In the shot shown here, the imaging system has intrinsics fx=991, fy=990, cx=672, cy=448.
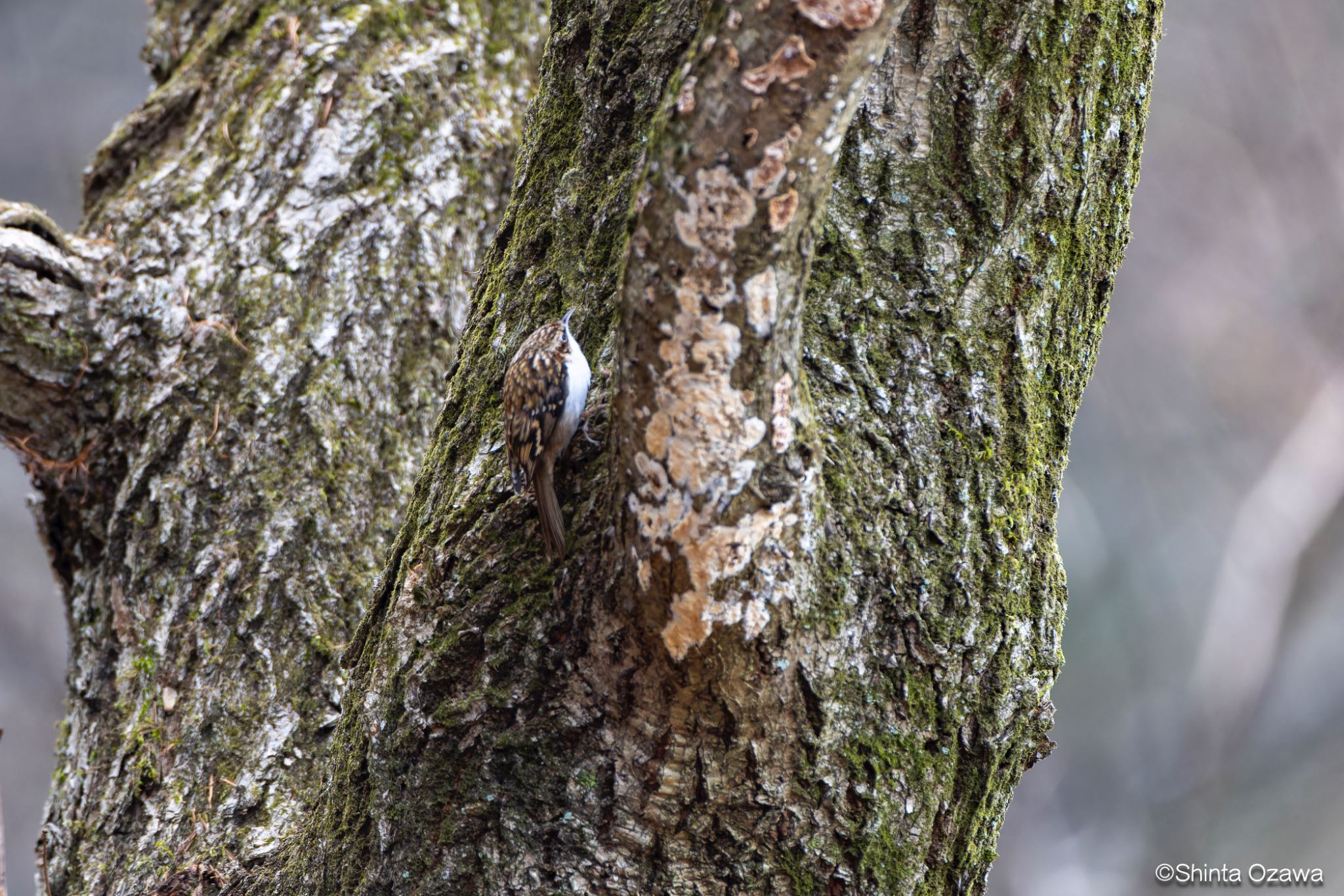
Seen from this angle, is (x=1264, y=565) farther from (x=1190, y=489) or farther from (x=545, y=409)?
(x=545, y=409)

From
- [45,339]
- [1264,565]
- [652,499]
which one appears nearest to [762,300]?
[652,499]

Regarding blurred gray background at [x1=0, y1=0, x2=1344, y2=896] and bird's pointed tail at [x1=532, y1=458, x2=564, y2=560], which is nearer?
bird's pointed tail at [x1=532, y1=458, x2=564, y2=560]

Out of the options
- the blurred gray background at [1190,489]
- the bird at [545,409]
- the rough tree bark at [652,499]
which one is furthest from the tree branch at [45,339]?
the blurred gray background at [1190,489]

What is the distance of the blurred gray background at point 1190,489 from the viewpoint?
9.23m

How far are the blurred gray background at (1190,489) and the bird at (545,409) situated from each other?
932 cm

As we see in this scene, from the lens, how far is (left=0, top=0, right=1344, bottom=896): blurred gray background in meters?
9.23

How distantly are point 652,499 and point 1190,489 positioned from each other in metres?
10.0

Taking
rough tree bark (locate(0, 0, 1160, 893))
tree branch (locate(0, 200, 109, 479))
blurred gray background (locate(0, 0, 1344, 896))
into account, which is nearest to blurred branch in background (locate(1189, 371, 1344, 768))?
blurred gray background (locate(0, 0, 1344, 896))

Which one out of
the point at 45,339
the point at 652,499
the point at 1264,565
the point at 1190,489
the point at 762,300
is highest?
the point at 1190,489

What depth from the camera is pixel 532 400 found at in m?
1.71

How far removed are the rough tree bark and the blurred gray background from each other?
28.0 feet

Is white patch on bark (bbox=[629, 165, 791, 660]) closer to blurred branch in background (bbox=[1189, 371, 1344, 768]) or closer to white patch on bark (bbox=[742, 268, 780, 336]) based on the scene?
white patch on bark (bbox=[742, 268, 780, 336])

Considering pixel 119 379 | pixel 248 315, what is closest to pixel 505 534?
pixel 248 315

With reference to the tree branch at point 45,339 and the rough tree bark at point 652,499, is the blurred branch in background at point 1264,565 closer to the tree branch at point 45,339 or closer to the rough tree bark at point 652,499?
the rough tree bark at point 652,499
